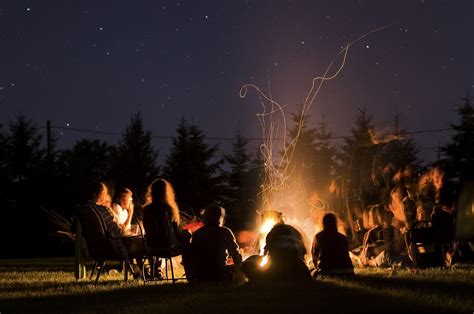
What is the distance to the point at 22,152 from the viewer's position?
3778cm

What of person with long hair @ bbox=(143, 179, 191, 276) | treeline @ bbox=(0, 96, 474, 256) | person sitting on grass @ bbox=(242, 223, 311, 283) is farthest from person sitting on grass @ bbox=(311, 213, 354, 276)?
treeline @ bbox=(0, 96, 474, 256)

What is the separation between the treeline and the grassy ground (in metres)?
17.5

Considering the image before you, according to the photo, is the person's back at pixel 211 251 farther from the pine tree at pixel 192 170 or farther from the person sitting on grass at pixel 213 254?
the pine tree at pixel 192 170

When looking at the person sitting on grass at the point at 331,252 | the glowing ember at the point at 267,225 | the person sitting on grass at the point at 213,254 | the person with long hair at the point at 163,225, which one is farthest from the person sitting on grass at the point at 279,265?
the glowing ember at the point at 267,225

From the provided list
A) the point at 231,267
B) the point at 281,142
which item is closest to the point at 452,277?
the point at 231,267

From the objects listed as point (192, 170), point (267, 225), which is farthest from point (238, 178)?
point (267, 225)

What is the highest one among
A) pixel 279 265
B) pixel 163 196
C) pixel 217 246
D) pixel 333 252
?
pixel 163 196

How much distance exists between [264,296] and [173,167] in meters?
27.5

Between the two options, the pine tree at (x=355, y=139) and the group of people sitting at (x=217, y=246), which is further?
the pine tree at (x=355, y=139)

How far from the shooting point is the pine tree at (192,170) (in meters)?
33.0

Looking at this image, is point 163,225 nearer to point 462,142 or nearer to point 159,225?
point 159,225

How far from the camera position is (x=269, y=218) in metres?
10.6

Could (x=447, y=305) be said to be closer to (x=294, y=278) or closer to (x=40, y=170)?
(x=294, y=278)

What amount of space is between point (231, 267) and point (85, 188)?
71.1 ft
